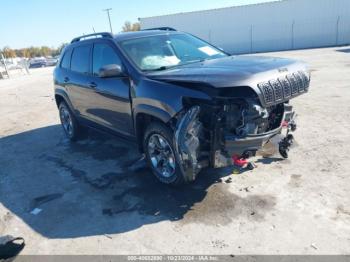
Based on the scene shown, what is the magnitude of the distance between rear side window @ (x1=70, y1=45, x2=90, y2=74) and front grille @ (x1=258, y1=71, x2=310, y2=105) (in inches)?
134

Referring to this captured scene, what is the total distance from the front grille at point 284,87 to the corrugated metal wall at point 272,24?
32.8 metres

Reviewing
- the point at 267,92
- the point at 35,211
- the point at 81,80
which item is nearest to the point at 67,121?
the point at 81,80

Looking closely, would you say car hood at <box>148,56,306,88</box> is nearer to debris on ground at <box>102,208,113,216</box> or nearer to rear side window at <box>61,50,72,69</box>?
debris on ground at <box>102,208,113,216</box>

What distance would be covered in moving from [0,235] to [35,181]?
1.53 meters

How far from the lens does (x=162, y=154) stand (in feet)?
15.0

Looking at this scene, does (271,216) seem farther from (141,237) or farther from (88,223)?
(88,223)

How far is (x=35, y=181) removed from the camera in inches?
214

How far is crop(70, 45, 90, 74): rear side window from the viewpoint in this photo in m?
5.96

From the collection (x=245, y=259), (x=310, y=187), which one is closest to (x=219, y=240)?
(x=245, y=259)

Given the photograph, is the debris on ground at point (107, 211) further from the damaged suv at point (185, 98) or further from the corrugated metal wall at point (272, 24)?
the corrugated metal wall at point (272, 24)

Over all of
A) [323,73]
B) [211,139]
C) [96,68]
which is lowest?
[323,73]

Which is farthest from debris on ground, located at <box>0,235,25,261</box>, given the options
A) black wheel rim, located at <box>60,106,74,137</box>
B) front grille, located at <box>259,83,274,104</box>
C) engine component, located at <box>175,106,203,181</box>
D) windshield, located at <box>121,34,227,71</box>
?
black wheel rim, located at <box>60,106,74,137</box>

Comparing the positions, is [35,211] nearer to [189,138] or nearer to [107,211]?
[107,211]

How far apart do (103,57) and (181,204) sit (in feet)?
8.83
